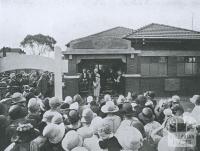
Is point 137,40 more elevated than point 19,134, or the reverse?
point 137,40

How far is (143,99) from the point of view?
7.60 meters

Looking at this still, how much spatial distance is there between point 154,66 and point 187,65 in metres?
2.04

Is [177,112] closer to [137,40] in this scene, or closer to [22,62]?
[22,62]

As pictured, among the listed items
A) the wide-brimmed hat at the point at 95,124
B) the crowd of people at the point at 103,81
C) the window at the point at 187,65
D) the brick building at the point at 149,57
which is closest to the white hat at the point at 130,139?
the wide-brimmed hat at the point at 95,124

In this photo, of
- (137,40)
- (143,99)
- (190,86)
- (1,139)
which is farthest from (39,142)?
(190,86)

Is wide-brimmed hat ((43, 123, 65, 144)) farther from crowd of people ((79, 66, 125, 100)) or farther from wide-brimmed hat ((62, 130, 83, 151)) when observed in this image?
crowd of people ((79, 66, 125, 100))

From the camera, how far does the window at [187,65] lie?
1939 centimetres

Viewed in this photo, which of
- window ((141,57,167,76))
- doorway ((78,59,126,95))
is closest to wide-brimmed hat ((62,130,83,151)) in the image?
doorway ((78,59,126,95))

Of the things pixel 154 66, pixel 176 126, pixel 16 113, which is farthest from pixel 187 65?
pixel 176 126

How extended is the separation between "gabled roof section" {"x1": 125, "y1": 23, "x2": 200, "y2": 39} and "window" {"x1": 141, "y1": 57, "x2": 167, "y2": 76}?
1258 mm

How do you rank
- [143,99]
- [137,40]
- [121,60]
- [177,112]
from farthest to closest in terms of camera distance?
[121,60] → [137,40] → [143,99] → [177,112]

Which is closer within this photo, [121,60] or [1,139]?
[1,139]

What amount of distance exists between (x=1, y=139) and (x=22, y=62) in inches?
163

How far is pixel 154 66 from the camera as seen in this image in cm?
1911
